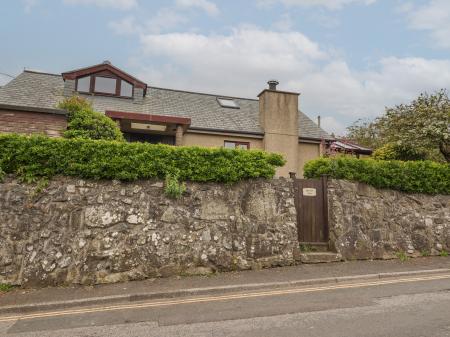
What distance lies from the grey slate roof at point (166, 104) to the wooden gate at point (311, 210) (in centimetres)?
797

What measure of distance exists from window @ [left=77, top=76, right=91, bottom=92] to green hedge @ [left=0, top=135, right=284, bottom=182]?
434 inches

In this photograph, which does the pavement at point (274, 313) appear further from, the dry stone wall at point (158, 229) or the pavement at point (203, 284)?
the dry stone wall at point (158, 229)

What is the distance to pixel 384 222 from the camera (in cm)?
1034

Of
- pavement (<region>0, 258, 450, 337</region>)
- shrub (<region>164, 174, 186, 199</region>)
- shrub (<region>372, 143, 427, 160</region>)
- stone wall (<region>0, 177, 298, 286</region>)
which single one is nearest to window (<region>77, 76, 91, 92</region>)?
stone wall (<region>0, 177, 298, 286</region>)

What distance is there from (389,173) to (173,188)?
23.4 ft

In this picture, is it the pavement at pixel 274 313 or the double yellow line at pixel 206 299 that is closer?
the pavement at pixel 274 313

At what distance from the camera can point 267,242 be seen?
29.4ft

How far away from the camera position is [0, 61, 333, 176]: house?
16828mm

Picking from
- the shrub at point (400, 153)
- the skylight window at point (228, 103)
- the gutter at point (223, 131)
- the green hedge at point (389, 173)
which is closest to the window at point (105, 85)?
the gutter at point (223, 131)

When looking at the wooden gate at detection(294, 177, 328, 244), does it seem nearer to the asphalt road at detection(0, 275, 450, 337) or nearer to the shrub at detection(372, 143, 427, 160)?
→ the asphalt road at detection(0, 275, 450, 337)

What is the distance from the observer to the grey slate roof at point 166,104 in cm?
1625

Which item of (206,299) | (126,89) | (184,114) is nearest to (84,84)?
(126,89)

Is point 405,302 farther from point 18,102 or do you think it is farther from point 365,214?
point 18,102

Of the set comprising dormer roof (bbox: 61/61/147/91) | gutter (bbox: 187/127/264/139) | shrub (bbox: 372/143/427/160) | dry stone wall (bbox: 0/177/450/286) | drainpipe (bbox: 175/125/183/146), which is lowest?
dry stone wall (bbox: 0/177/450/286)
